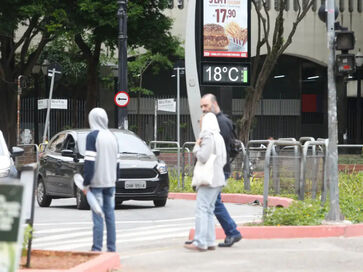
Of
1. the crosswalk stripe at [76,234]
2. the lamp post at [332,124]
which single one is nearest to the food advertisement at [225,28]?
the crosswalk stripe at [76,234]

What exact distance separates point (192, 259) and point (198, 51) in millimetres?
11715

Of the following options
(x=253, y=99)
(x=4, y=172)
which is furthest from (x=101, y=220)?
(x=253, y=99)

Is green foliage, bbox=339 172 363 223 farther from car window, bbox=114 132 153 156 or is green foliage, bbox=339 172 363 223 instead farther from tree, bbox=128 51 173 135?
tree, bbox=128 51 173 135

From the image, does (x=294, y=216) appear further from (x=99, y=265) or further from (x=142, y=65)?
(x=142, y=65)

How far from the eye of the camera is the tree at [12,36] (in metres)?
32.5

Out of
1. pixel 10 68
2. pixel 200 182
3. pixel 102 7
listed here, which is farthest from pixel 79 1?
pixel 200 182

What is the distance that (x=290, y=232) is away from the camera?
1230 centimetres

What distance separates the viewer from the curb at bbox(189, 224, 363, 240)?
1221 cm

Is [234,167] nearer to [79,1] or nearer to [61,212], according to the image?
[61,212]

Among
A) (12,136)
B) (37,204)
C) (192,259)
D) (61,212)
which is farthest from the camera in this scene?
(12,136)

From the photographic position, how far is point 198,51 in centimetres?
2155

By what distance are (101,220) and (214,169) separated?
57.7 inches

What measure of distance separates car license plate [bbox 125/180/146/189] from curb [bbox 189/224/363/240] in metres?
5.78

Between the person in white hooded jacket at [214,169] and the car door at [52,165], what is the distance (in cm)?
839
